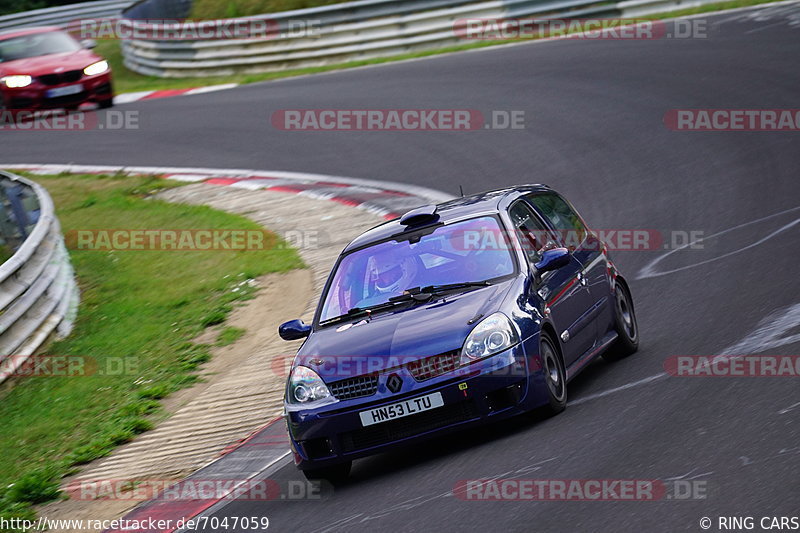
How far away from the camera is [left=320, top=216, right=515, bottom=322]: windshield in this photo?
26.4 feet

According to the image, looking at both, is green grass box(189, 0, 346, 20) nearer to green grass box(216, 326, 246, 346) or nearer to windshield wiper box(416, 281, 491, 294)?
green grass box(216, 326, 246, 346)

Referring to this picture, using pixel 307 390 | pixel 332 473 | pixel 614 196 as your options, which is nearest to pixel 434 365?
pixel 307 390

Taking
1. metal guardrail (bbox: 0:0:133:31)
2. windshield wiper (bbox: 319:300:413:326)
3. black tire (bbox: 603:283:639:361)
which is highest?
windshield wiper (bbox: 319:300:413:326)

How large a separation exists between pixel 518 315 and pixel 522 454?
0.96 metres

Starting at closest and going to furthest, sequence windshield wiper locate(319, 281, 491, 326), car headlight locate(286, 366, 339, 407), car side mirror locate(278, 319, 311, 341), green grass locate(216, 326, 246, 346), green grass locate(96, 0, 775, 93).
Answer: car headlight locate(286, 366, 339, 407) < windshield wiper locate(319, 281, 491, 326) < car side mirror locate(278, 319, 311, 341) < green grass locate(216, 326, 246, 346) < green grass locate(96, 0, 775, 93)

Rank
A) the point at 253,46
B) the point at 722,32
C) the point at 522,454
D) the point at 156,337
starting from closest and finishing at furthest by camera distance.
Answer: the point at 522,454
the point at 156,337
the point at 722,32
the point at 253,46

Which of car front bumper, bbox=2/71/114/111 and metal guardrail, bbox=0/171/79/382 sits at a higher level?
metal guardrail, bbox=0/171/79/382

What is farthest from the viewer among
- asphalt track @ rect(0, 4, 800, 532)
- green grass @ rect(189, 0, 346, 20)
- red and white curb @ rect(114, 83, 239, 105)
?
green grass @ rect(189, 0, 346, 20)

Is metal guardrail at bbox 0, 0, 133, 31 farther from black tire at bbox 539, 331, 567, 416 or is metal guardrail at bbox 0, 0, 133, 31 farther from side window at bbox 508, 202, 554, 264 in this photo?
black tire at bbox 539, 331, 567, 416

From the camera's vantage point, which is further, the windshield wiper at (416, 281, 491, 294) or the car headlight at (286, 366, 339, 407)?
the windshield wiper at (416, 281, 491, 294)

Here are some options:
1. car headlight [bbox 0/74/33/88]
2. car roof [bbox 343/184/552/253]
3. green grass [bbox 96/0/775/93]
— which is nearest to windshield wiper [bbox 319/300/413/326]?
car roof [bbox 343/184/552/253]

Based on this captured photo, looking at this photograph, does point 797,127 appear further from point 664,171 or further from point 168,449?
point 168,449

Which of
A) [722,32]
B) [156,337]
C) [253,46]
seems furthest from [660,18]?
[156,337]

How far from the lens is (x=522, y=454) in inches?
271
